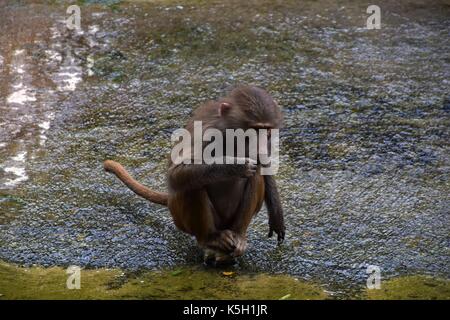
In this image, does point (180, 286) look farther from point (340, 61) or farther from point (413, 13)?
point (413, 13)

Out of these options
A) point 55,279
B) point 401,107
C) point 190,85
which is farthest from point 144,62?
point 55,279

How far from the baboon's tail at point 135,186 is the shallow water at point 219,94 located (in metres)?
0.16

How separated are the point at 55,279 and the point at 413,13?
17.4ft

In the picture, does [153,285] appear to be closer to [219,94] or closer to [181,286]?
[181,286]

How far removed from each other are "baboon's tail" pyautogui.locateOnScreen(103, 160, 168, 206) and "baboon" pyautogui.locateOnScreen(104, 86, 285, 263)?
12.0 inches

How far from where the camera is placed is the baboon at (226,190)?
4207 mm

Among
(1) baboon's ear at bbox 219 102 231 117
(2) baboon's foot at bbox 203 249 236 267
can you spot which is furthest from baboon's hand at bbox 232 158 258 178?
(2) baboon's foot at bbox 203 249 236 267

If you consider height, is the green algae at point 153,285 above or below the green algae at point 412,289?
above

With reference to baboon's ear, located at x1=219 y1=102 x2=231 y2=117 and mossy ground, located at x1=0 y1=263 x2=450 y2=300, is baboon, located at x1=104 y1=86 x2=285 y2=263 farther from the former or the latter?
mossy ground, located at x1=0 y1=263 x2=450 y2=300

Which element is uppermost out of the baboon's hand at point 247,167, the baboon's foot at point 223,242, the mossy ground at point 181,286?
the baboon's hand at point 247,167

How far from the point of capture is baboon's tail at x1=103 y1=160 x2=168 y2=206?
15.7 feet

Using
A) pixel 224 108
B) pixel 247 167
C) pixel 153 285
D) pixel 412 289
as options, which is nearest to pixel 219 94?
pixel 224 108

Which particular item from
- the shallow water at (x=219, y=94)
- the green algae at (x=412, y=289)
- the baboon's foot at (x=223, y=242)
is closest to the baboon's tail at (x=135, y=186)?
the shallow water at (x=219, y=94)

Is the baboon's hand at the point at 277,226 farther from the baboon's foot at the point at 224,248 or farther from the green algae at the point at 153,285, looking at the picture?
the green algae at the point at 153,285
